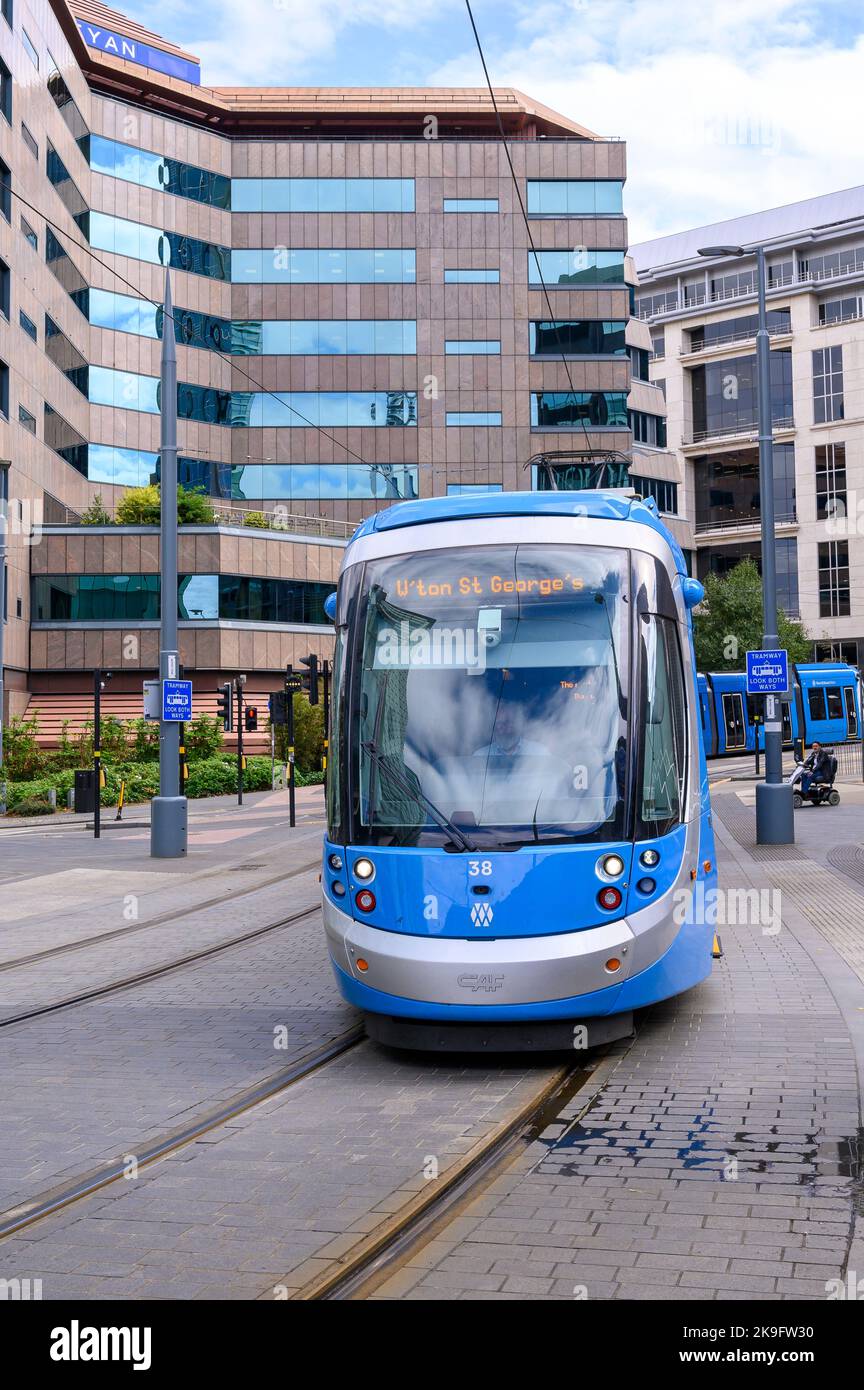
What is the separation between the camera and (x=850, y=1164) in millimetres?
5898

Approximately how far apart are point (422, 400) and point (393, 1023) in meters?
52.9

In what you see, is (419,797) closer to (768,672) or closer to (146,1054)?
(146,1054)

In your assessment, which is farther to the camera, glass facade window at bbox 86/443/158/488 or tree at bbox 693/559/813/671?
tree at bbox 693/559/813/671

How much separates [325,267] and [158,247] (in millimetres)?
6804

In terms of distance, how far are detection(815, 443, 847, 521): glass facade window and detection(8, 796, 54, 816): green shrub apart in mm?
60461

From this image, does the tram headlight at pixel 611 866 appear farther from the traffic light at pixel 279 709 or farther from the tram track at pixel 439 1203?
the traffic light at pixel 279 709

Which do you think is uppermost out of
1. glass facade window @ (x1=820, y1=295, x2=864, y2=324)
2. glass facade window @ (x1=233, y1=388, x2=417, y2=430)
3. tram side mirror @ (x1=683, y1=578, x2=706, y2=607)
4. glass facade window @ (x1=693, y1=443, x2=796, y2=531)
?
glass facade window @ (x1=820, y1=295, x2=864, y2=324)

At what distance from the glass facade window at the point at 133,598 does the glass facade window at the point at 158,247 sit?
14.0 meters

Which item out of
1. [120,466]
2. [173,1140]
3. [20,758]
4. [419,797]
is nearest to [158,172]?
[120,466]

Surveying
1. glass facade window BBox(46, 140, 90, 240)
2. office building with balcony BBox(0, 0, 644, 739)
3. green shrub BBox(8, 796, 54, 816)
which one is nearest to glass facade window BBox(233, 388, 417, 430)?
office building with balcony BBox(0, 0, 644, 739)

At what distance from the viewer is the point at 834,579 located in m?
84.6

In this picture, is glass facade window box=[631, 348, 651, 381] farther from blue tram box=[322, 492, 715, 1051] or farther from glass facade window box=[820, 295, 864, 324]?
blue tram box=[322, 492, 715, 1051]

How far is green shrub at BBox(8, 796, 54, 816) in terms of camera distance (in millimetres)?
35406
